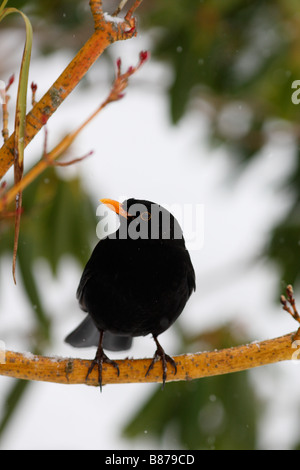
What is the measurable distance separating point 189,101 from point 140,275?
3064 millimetres

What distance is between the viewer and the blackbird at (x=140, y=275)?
8.79 ft

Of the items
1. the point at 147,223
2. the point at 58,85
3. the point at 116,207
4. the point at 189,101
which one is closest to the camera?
the point at 58,85

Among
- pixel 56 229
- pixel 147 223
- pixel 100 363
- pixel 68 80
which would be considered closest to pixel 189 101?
pixel 56 229

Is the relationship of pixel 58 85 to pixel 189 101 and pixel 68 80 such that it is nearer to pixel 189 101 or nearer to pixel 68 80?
pixel 68 80

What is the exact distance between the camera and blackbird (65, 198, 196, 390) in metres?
2.68

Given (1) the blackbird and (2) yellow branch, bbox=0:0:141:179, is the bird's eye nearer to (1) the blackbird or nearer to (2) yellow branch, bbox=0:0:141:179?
(1) the blackbird

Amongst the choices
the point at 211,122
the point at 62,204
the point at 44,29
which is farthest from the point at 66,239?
the point at 211,122

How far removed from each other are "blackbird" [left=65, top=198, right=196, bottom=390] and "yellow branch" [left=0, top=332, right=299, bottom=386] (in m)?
0.08

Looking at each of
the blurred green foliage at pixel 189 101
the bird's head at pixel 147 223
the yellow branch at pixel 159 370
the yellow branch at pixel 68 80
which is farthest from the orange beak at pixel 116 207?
the blurred green foliage at pixel 189 101

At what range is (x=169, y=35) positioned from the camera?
17.9 ft

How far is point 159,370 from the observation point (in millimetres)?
2557

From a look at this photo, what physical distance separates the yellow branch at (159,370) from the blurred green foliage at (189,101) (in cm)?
237
